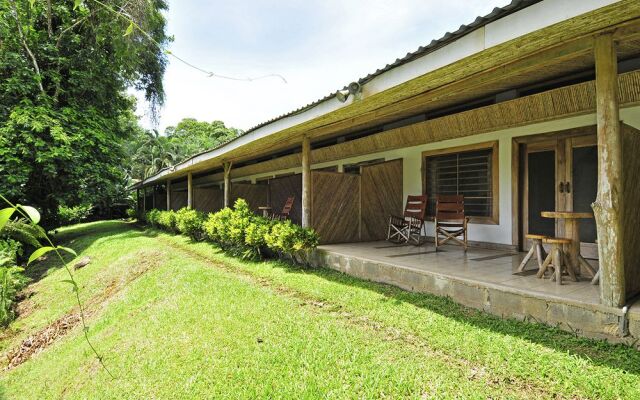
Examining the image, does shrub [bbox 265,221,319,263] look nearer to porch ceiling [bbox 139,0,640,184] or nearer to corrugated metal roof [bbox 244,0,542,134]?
porch ceiling [bbox 139,0,640,184]

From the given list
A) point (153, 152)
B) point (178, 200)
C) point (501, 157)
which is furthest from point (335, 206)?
point (153, 152)

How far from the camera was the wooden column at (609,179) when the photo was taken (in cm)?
283

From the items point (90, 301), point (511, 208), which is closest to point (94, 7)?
point (90, 301)

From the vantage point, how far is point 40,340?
568 centimetres

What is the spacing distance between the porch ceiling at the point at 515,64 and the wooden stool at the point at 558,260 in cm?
179

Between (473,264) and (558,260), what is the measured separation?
1252 mm

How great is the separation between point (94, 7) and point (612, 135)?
15.1 m

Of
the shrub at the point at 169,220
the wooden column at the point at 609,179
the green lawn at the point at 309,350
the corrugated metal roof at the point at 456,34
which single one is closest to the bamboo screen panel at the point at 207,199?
the shrub at the point at 169,220

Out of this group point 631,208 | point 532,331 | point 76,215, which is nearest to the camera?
point 532,331

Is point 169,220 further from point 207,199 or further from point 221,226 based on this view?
point 221,226

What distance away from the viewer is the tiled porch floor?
3.34m

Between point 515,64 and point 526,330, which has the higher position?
point 515,64

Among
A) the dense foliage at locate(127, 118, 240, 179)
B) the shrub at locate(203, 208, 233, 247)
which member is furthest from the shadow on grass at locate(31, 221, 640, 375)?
the dense foliage at locate(127, 118, 240, 179)

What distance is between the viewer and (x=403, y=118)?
7.37m
